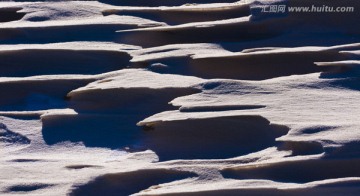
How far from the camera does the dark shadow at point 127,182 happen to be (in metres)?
1.47

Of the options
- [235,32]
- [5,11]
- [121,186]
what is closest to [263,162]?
[121,186]

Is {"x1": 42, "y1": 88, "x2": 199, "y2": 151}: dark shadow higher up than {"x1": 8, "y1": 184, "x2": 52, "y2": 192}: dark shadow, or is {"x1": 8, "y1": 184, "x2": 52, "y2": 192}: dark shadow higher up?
{"x1": 42, "y1": 88, "x2": 199, "y2": 151}: dark shadow

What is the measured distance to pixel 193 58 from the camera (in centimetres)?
188

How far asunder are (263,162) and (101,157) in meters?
0.32

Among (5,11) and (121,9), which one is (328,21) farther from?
(5,11)

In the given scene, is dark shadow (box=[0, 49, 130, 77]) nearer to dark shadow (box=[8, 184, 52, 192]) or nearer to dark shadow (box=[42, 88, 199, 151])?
dark shadow (box=[42, 88, 199, 151])

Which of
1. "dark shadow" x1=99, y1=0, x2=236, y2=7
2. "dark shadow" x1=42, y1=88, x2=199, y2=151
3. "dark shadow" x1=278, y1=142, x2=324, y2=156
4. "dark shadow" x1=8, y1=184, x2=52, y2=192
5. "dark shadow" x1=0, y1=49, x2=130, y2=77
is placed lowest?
"dark shadow" x1=8, y1=184, x2=52, y2=192

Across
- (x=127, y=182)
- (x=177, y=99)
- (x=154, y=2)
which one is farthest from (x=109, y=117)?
(x=154, y=2)

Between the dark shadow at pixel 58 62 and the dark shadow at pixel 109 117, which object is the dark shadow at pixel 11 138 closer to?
the dark shadow at pixel 109 117

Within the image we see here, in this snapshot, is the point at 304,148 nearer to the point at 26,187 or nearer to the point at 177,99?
the point at 177,99

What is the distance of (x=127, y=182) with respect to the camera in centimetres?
149

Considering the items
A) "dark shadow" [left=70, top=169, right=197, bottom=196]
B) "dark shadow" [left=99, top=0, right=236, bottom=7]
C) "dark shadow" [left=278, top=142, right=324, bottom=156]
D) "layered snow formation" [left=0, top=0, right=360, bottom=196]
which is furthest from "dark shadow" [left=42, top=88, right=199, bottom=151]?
"dark shadow" [left=99, top=0, right=236, bottom=7]

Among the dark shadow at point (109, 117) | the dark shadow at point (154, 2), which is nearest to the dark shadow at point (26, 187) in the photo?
the dark shadow at point (109, 117)

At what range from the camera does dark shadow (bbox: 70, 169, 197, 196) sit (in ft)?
4.82
